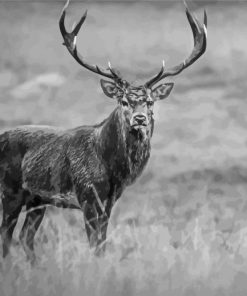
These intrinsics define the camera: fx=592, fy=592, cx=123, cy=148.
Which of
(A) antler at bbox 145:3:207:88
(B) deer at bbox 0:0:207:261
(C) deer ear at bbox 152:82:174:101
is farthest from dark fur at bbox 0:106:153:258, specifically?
(A) antler at bbox 145:3:207:88

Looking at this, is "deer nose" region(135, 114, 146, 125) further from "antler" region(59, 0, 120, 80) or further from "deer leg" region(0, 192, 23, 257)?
"deer leg" region(0, 192, 23, 257)

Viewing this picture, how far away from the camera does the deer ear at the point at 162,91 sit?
9.68 ft

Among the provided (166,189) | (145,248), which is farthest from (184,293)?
(166,189)

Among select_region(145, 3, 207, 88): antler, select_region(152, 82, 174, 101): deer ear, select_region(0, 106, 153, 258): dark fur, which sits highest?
select_region(145, 3, 207, 88): antler

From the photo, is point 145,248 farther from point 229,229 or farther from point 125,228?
point 229,229

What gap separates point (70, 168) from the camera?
9.82 feet

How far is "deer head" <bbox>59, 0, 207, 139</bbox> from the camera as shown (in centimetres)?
290

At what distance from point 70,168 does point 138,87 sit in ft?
1.75

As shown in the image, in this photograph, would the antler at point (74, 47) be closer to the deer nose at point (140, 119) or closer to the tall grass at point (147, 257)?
the deer nose at point (140, 119)

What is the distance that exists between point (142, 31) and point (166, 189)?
822 millimetres

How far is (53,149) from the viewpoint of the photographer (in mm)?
3049

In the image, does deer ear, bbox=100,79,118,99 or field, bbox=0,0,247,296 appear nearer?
field, bbox=0,0,247,296

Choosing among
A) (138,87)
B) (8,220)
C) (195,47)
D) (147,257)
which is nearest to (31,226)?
(8,220)

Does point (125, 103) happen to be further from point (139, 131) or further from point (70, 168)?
point (70, 168)
